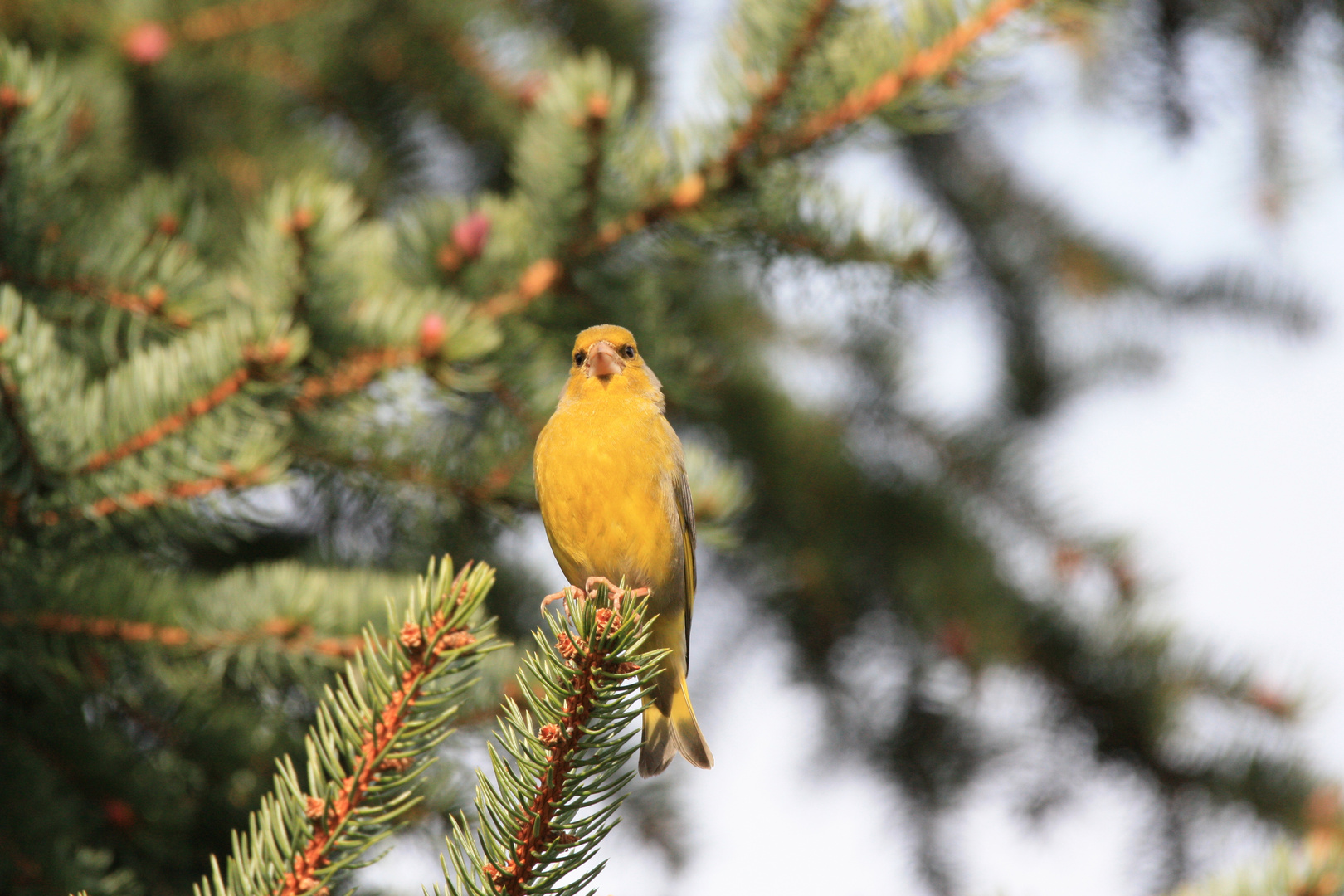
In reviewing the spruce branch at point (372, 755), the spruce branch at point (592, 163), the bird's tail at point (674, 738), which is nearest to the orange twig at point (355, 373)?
the spruce branch at point (592, 163)

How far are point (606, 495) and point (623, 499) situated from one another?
5 cm

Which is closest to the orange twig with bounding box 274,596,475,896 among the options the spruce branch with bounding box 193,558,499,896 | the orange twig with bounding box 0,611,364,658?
the spruce branch with bounding box 193,558,499,896

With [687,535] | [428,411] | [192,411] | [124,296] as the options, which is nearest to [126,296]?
[124,296]

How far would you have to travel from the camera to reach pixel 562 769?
1.61m

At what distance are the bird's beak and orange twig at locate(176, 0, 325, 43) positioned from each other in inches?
70.8

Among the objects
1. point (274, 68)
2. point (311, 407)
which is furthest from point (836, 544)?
point (274, 68)

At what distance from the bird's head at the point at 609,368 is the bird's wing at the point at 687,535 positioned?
0.30 meters

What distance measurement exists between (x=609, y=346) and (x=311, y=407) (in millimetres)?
912

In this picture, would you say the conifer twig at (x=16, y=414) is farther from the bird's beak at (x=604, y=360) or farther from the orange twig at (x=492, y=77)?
the orange twig at (x=492, y=77)

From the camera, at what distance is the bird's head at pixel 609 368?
2988mm

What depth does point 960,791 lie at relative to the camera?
13.0 feet

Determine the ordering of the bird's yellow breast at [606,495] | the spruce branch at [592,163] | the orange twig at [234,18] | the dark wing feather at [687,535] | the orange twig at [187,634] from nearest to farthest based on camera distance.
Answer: the orange twig at [187,634] < the spruce branch at [592,163] < the bird's yellow breast at [606,495] < the dark wing feather at [687,535] < the orange twig at [234,18]

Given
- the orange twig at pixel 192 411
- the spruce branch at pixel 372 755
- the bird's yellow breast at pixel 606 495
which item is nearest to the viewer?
the spruce branch at pixel 372 755

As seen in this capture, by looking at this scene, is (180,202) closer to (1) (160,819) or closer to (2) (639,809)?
(1) (160,819)
